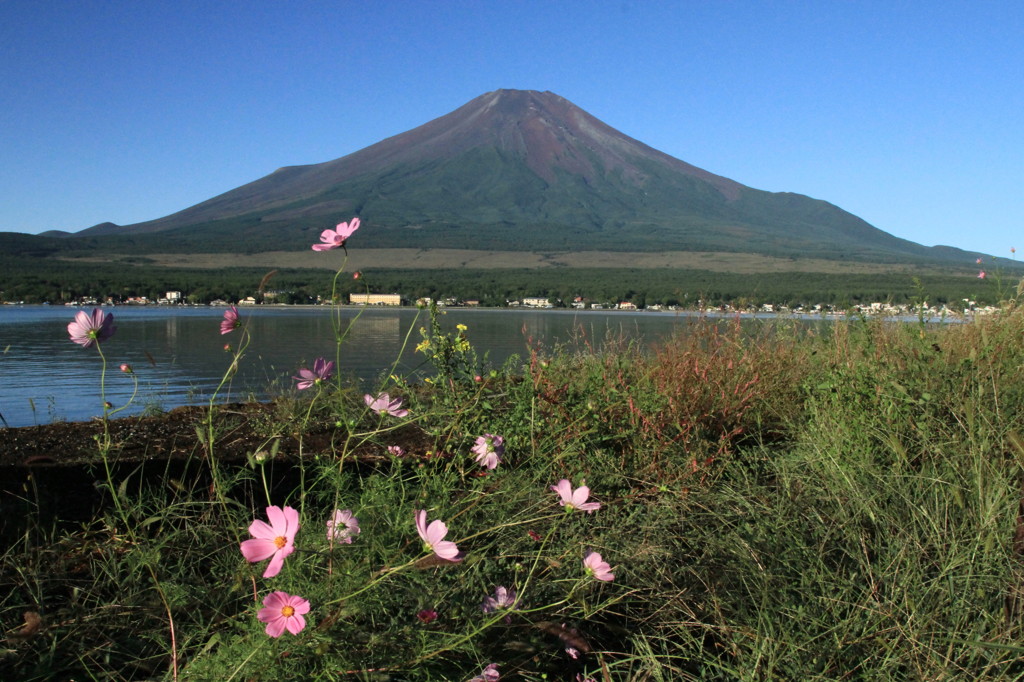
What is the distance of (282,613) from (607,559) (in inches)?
45.6

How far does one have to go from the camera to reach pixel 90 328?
5.99ft

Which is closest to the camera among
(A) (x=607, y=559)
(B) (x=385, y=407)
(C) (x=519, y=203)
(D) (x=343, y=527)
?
(D) (x=343, y=527)

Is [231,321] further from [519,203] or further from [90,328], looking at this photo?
[519,203]

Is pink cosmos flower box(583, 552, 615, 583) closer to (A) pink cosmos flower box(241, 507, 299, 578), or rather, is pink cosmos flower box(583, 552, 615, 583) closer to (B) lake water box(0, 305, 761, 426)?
(A) pink cosmos flower box(241, 507, 299, 578)

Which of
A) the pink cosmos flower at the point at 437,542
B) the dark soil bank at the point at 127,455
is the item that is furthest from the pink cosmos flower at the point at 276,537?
the dark soil bank at the point at 127,455

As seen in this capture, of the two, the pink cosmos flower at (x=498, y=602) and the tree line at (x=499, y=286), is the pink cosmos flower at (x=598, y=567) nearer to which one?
the pink cosmos flower at (x=498, y=602)

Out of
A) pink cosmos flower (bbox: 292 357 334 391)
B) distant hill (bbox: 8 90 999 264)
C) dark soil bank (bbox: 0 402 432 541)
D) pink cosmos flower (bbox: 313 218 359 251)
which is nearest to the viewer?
pink cosmos flower (bbox: 313 218 359 251)

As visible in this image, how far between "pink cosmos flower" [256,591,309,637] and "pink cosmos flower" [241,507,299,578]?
46mm

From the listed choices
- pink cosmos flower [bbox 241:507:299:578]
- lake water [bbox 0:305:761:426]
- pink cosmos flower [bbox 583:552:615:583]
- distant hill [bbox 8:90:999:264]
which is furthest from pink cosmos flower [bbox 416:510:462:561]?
distant hill [bbox 8:90:999:264]

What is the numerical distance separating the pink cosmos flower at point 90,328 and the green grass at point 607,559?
0.34 meters

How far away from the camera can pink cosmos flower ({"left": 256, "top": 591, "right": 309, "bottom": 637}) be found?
1.23m

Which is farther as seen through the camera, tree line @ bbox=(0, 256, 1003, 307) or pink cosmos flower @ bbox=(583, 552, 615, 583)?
tree line @ bbox=(0, 256, 1003, 307)

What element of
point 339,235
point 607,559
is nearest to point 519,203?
point 607,559

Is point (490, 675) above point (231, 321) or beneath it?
beneath
